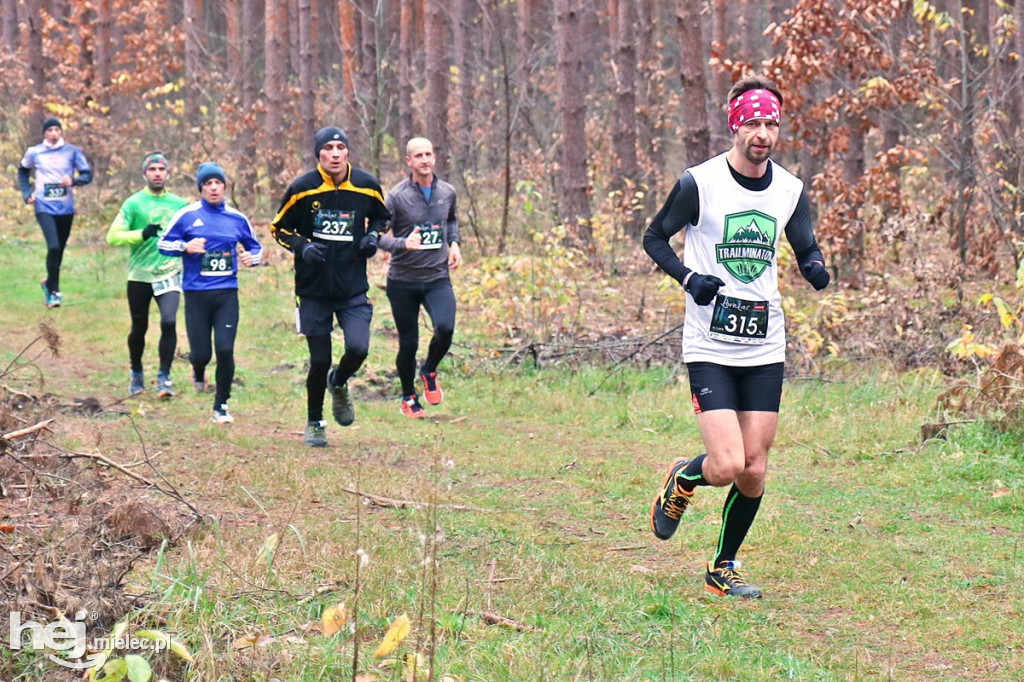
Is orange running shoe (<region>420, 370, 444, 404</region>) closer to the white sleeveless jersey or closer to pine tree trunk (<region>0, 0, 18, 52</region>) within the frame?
the white sleeveless jersey

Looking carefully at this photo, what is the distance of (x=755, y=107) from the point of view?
5.14 m

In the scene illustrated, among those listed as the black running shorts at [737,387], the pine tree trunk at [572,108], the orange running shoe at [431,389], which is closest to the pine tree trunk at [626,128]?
the pine tree trunk at [572,108]

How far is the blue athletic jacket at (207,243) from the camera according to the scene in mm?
9234

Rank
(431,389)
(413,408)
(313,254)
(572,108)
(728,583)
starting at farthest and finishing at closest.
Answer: (572,108), (431,389), (413,408), (313,254), (728,583)

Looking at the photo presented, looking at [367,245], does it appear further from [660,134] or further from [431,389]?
[660,134]

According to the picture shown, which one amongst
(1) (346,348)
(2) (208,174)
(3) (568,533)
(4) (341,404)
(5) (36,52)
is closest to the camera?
(3) (568,533)

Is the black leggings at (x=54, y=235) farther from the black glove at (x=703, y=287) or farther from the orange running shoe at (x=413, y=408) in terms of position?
the black glove at (x=703, y=287)

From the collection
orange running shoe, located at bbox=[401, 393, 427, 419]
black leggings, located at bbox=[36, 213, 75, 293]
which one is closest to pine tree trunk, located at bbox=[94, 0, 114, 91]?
black leggings, located at bbox=[36, 213, 75, 293]

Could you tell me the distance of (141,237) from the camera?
32.8 feet

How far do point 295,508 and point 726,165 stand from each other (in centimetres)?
314

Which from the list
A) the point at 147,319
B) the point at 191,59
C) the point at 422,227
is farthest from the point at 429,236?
the point at 191,59

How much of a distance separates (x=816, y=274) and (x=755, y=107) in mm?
820

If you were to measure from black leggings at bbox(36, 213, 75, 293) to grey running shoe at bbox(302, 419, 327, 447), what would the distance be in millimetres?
7062

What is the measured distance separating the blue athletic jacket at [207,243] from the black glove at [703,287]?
4931 mm
